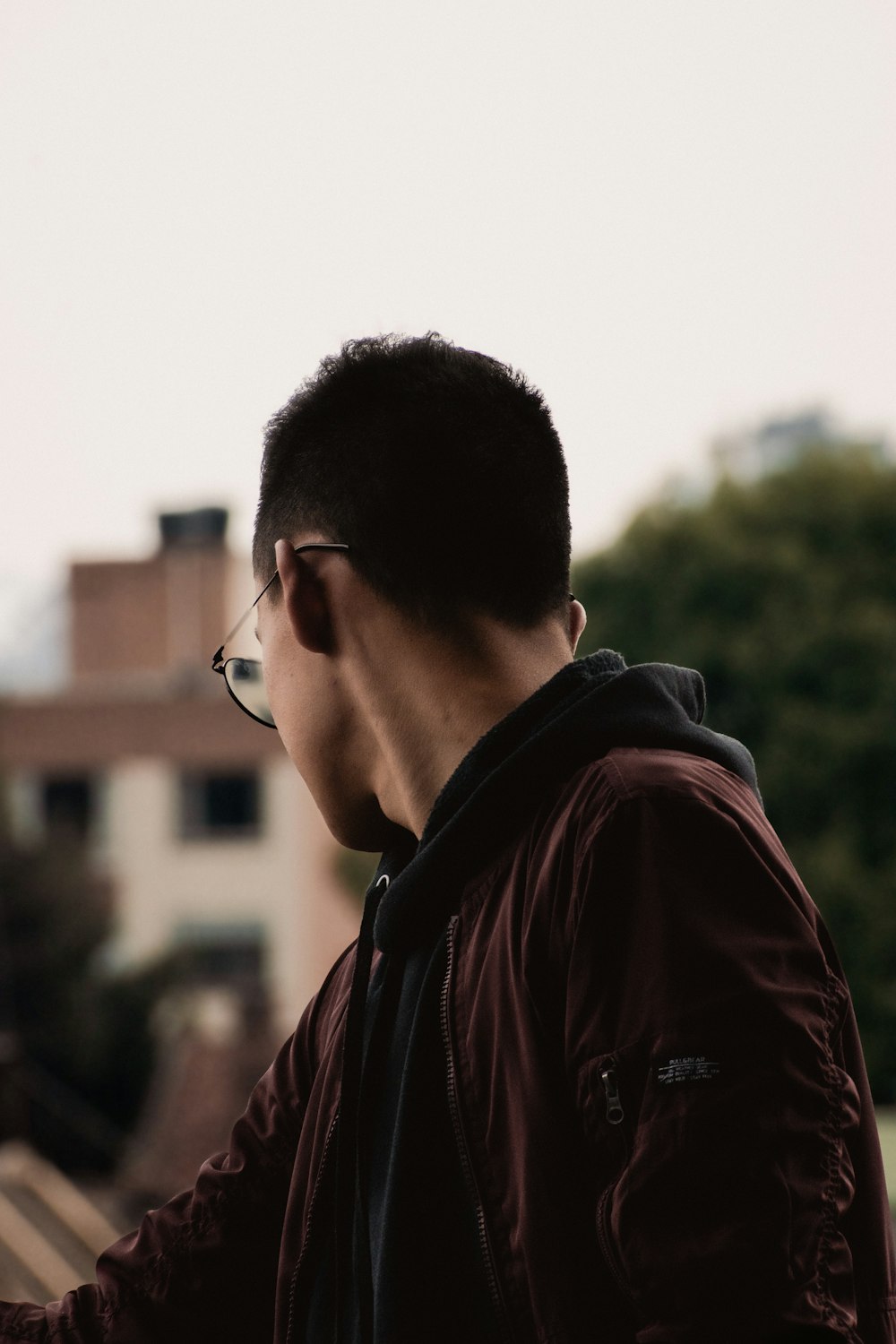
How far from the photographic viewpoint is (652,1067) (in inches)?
28.4

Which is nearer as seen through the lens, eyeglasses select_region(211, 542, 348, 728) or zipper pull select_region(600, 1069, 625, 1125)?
zipper pull select_region(600, 1069, 625, 1125)

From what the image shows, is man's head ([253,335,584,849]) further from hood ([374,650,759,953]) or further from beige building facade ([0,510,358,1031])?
beige building facade ([0,510,358,1031])

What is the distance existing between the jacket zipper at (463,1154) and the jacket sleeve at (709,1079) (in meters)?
0.08

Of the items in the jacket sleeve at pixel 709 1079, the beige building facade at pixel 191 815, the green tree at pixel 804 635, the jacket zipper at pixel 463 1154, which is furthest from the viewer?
the beige building facade at pixel 191 815

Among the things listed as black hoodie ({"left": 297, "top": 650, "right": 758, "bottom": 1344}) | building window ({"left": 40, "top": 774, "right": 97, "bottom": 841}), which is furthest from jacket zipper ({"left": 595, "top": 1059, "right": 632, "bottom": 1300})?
building window ({"left": 40, "top": 774, "right": 97, "bottom": 841})

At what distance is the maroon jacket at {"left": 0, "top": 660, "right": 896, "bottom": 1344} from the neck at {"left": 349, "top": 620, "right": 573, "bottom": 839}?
2.6 inches

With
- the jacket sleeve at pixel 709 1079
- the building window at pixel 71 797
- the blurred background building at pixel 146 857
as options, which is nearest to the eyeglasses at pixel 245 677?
the jacket sleeve at pixel 709 1079

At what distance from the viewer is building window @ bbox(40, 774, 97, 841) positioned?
17578 mm

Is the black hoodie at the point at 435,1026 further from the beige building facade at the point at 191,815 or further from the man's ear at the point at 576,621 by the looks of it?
the beige building facade at the point at 191,815

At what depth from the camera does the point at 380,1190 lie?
35.2 inches

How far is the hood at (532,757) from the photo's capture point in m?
0.85

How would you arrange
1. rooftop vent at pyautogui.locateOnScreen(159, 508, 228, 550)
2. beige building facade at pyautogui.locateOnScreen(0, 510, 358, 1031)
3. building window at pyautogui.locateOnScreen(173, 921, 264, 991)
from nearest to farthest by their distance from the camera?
beige building facade at pyautogui.locateOnScreen(0, 510, 358, 1031)
building window at pyautogui.locateOnScreen(173, 921, 264, 991)
rooftop vent at pyautogui.locateOnScreen(159, 508, 228, 550)

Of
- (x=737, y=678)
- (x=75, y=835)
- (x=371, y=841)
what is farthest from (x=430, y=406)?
(x=75, y=835)

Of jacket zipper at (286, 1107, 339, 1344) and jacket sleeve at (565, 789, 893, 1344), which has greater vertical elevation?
jacket sleeve at (565, 789, 893, 1344)
